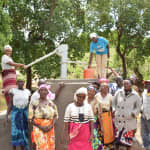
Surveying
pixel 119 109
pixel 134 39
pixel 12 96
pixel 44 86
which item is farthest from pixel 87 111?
pixel 134 39

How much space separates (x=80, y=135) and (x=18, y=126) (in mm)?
1725

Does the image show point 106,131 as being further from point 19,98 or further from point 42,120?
point 19,98

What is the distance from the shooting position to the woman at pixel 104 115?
13.9 feet

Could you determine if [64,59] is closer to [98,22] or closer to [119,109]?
[119,109]

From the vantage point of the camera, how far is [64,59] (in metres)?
6.40

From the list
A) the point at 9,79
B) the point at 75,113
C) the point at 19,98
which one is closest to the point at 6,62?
the point at 9,79

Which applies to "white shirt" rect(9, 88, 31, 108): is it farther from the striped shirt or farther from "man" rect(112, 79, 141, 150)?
"man" rect(112, 79, 141, 150)

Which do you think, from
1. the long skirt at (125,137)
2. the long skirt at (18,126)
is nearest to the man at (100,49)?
the long skirt at (125,137)

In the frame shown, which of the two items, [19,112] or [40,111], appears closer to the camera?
[40,111]

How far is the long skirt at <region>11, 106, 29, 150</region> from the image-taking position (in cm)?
446

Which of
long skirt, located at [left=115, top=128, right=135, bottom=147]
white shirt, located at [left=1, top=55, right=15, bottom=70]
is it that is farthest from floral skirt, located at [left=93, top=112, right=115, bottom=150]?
white shirt, located at [left=1, top=55, right=15, bottom=70]

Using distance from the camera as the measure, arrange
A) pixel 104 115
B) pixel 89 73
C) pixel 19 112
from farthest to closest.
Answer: pixel 89 73, pixel 19 112, pixel 104 115

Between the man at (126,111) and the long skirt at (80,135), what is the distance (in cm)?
126

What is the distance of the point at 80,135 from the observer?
10.6 ft
